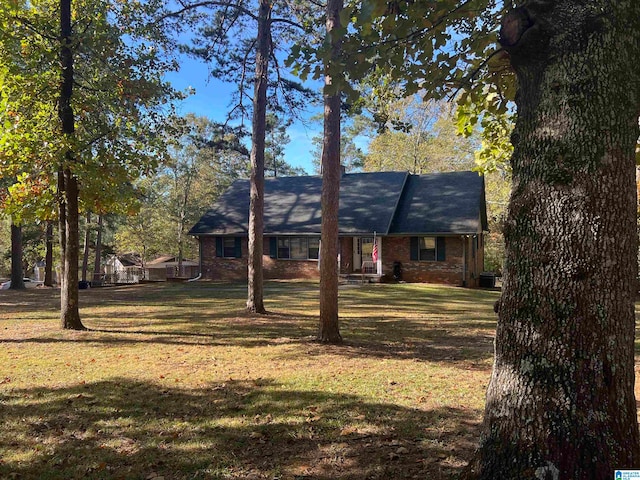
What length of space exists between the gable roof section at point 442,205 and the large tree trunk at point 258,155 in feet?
39.5

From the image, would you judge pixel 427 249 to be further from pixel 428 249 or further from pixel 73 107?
pixel 73 107

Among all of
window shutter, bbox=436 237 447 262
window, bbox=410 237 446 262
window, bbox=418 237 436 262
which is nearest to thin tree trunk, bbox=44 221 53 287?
window, bbox=410 237 446 262

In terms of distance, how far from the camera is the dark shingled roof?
21812 millimetres

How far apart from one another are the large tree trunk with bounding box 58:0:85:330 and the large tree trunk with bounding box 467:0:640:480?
322 inches

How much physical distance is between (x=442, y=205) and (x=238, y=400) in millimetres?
19394

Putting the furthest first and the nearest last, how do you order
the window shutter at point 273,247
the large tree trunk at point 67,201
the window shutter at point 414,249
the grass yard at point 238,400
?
the window shutter at point 273,247, the window shutter at point 414,249, the large tree trunk at point 67,201, the grass yard at point 238,400

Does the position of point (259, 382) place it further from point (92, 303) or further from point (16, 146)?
point (92, 303)

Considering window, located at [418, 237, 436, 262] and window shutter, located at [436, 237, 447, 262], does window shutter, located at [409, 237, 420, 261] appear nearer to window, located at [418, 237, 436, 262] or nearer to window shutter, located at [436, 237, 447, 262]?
window, located at [418, 237, 436, 262]

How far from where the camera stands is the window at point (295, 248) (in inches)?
942

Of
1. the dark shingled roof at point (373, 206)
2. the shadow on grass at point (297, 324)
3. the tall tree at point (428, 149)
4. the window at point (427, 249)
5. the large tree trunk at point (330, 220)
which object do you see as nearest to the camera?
the large tree trunk at point (330, 220)

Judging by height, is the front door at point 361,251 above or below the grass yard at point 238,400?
above

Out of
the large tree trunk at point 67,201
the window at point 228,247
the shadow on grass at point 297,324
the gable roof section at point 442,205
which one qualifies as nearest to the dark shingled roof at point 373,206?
the gable roof section at point 442,205

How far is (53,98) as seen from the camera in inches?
329

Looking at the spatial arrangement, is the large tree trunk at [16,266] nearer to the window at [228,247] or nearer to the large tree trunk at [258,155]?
the window at [228,247]
